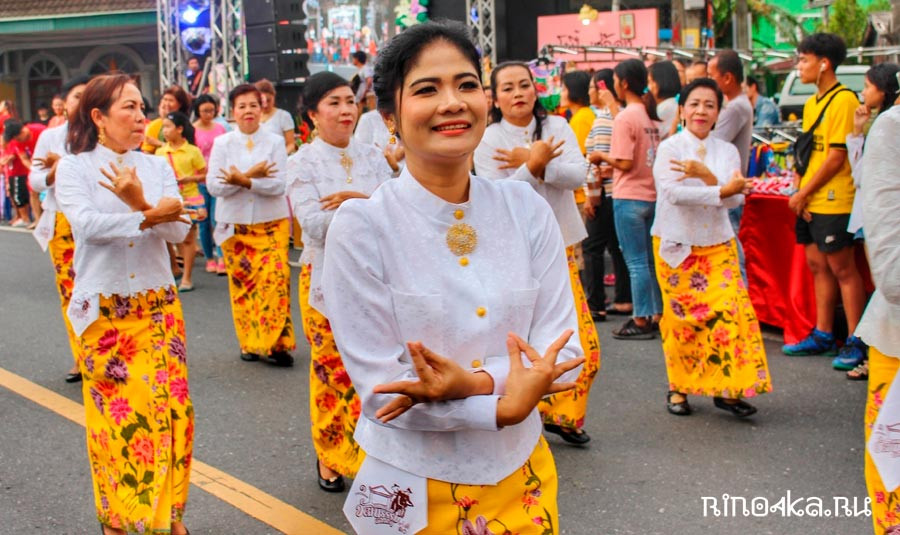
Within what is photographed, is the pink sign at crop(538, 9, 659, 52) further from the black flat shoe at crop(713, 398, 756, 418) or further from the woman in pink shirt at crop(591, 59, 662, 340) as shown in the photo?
the black flat shoe at crop(713, 398, 756, 418)

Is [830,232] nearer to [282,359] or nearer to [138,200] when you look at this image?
[282,359]

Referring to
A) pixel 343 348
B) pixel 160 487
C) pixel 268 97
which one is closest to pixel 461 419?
pixel 343 348

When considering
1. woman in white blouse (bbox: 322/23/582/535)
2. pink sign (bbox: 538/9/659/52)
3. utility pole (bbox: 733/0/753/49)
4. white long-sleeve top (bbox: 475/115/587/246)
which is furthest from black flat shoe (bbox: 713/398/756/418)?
utility pole (bbox: 733/0/753/49)

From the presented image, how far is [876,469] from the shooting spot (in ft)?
10.4

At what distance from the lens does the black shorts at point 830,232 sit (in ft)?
21.9

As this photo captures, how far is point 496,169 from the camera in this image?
5449mm

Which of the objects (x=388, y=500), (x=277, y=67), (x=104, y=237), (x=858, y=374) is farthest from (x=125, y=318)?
(x=277, y=67)

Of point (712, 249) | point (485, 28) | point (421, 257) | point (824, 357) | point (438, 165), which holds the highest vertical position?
point (485, 28)

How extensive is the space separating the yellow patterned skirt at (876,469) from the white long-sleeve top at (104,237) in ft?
8.65

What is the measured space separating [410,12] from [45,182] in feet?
44.1

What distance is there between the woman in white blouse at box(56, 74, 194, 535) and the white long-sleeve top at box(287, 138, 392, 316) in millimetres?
727

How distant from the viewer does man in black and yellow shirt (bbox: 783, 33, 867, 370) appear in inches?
257

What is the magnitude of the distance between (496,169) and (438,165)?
3.05 meters

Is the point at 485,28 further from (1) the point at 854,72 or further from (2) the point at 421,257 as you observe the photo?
(2) the point at 421,257
